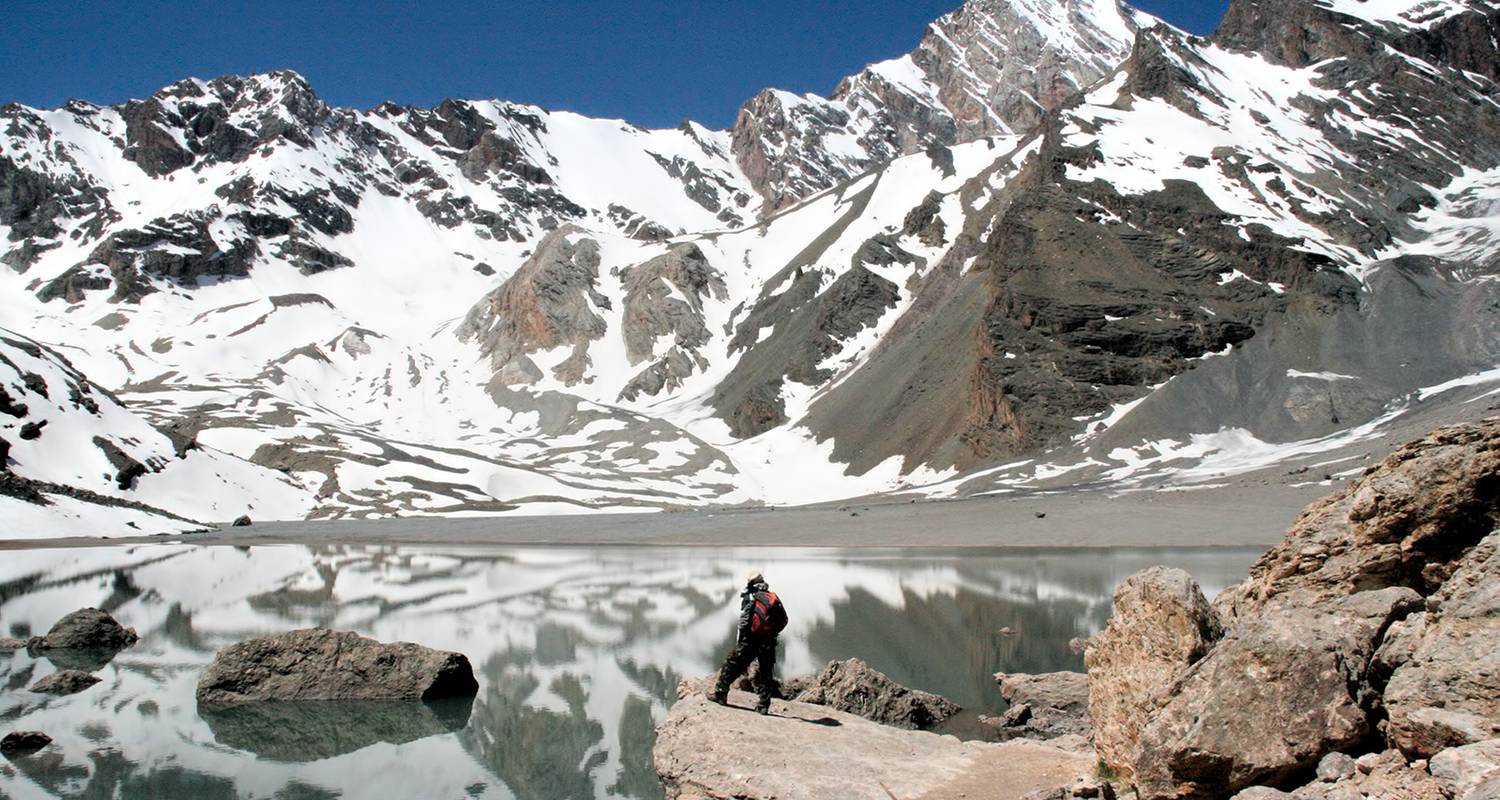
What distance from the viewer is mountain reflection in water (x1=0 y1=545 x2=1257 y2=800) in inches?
596

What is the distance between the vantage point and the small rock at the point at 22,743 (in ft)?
50.5

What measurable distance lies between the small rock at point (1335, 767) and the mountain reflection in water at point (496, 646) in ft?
30.7

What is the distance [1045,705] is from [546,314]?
159026mm

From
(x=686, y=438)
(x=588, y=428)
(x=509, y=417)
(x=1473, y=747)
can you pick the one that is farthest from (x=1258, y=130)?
(x=1473, y=747)

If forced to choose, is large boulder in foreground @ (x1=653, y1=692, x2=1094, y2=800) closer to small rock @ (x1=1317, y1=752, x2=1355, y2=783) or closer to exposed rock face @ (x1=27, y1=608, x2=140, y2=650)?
small rock @ (x1=1317, y1=752, x2=1355, y2=783)

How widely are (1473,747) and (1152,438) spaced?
82.3m

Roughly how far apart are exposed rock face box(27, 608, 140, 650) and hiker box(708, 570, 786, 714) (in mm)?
19627

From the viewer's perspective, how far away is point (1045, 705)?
54.7ft

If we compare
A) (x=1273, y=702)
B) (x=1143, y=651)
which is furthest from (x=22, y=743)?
(x=1273, y=702)

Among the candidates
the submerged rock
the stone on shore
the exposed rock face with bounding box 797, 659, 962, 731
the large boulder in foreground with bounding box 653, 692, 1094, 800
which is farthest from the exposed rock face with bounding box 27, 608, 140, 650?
the stone on shore

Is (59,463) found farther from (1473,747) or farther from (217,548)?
(1473,747)

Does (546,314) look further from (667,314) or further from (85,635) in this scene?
(85,635)

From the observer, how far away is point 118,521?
2699 inches

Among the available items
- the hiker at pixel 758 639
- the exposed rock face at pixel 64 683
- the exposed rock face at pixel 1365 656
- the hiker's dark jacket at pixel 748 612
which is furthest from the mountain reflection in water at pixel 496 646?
the exposed rock face at pixel 1365 656
